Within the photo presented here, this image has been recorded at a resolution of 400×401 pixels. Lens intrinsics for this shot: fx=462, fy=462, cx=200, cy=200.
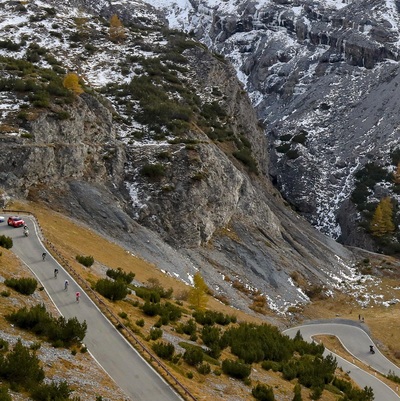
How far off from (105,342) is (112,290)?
15.7 feet

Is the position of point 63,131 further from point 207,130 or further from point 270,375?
point 270,375

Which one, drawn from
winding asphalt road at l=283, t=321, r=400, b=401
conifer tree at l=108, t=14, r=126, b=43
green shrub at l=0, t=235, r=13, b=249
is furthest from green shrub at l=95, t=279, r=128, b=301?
conifer tree at l=108, t=14, r=126, b=43

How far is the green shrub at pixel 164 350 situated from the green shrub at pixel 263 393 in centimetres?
322

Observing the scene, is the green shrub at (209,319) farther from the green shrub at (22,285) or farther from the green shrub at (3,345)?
the green shrub at (3,345)

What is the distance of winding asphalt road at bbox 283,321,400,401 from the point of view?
90.4 ft

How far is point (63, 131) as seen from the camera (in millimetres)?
44469

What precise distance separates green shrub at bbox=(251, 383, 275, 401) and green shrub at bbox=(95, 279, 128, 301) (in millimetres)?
7712

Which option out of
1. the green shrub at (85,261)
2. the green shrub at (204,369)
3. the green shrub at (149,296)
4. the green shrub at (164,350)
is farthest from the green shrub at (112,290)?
the green shrub at (204,369)

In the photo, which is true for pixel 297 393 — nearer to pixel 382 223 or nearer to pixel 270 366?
pixel 270 366

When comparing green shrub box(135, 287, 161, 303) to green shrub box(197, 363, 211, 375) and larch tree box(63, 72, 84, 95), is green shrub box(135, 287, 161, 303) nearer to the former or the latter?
green shrub box(197, 363, 211, 375)

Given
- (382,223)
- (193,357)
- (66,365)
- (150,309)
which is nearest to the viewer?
(66,365)

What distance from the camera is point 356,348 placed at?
37312 millimetres

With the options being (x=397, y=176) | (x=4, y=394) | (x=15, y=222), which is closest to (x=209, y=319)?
(x=4, y=394)

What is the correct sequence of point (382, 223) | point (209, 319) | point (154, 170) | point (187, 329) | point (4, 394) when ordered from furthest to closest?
point (382, 223) → point (154, 170) → point (209, 319) → point (187, 329) → point (4, 394)
